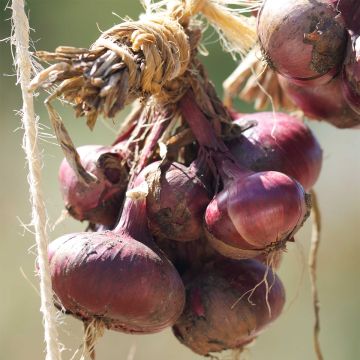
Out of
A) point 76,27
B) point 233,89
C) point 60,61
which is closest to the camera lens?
point 60,61

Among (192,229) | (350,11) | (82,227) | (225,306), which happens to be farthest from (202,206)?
(82,227)

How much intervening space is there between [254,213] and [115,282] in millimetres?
162

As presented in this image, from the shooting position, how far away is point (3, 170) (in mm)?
2766

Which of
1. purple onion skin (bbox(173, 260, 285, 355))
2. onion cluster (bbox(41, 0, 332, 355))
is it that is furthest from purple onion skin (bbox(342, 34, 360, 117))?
purple onion skin (bbox(173, 260, 285, 355))

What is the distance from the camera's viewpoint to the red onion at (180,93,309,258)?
2.58 ft

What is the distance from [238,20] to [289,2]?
219mm

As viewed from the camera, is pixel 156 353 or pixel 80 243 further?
pixel 156 353

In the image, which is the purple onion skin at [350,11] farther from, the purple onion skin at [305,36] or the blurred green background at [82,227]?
the blurred green background at [82,227]

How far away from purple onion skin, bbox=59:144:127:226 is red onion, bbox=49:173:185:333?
9 cm

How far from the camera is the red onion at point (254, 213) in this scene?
79 cm

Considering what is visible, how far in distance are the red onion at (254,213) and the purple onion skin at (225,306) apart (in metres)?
0.08

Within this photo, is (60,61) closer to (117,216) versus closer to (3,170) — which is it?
(117,216)

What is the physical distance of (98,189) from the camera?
0.90m

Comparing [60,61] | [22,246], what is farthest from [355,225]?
[60,61]
